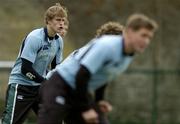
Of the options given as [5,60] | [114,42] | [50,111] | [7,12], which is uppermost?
[7,12]

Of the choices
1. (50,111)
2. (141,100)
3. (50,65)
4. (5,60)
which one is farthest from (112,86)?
(50,111)

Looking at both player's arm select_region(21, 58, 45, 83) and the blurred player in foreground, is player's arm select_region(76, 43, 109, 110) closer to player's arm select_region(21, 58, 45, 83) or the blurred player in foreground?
the blurred player in foreground

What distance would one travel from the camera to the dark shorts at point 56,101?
711 centimetres

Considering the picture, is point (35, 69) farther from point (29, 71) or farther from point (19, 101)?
point (19, 101)

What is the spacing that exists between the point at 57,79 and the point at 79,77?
345mm

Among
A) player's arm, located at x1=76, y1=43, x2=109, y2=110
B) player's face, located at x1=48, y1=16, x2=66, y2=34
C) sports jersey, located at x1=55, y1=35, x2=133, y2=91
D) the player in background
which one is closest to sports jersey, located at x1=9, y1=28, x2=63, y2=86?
the player in background

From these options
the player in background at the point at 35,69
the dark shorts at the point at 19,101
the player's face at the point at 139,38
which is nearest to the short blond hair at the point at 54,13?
the player in background at the point at 35,69

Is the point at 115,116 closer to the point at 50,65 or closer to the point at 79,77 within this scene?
the point at 50,65

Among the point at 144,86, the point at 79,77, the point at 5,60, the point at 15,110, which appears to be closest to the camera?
the point at 79,77

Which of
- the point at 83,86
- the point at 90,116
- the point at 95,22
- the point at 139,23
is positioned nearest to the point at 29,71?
the point at 90,116

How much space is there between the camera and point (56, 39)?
30.9 feet

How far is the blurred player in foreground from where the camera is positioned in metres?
6.86

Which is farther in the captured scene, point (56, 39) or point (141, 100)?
point (141, 100)

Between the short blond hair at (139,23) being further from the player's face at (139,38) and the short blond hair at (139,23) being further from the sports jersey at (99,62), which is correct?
the sports jersey at (99,62)
